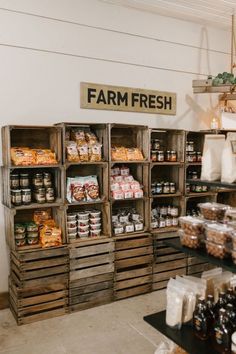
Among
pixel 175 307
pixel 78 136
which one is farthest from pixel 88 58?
pixel 175 307

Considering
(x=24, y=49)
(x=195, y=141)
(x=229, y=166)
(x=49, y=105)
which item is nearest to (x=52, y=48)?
(x=24, y=49)

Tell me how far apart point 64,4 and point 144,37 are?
1.02 meters

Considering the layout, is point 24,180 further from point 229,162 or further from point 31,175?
point 229,162

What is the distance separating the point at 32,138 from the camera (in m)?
3.56

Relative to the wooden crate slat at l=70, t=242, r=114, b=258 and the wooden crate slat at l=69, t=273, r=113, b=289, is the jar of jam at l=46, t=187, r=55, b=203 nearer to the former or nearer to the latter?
the wooden crate slat at l=70, t=242, r=114, b=258

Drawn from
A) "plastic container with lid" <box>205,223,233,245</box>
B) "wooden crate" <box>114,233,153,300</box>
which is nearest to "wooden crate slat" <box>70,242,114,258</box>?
"wooden crate" <box>114,233,153,300</box>

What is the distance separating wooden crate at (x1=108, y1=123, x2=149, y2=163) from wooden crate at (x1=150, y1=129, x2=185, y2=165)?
0.12 m

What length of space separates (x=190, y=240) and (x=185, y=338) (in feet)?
1.74

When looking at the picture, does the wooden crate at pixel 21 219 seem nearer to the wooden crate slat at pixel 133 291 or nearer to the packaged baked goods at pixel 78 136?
the packaged baked goods at pixel 78 136

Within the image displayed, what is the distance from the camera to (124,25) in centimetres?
397

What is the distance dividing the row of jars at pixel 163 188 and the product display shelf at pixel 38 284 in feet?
4.04

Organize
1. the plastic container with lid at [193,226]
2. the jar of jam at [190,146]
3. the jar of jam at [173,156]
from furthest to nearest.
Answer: the jar of jam at [190,146] → the jar of jam at [173,156] → the plastic container with lid at [193,226]

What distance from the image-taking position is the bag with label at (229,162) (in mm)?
1808

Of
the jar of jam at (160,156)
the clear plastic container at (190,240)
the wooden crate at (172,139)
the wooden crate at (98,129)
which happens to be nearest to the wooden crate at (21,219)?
the wooden crate at (98,129)
